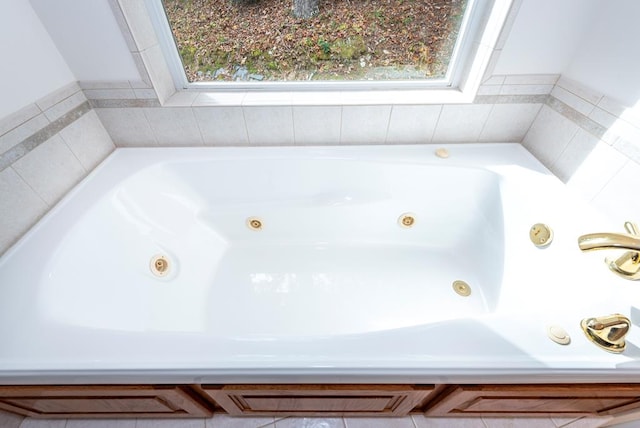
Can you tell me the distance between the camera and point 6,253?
0.82 meters

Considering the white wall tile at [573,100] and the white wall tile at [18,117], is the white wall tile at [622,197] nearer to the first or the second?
the white wall tile at [573,100]

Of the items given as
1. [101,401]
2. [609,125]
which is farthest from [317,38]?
[101,401]

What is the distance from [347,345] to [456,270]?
0.86m

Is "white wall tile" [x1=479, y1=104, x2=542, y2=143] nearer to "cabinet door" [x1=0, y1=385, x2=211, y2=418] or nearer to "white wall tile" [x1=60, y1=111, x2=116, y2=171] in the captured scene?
"cabinet door" [x1=0, y1=385, x2=211, y2=418]

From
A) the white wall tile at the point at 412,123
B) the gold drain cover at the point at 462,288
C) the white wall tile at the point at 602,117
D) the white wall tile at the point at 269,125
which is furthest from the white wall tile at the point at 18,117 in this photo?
the white wall tile at the point at 602,117

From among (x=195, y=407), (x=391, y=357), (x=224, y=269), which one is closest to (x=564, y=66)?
(x=391, y=357)

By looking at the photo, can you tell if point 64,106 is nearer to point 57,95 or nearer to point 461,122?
point 57,95

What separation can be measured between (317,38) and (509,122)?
915 millimetres

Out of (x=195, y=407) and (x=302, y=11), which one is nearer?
(x=195, y=407)

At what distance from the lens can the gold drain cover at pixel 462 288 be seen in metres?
1.19

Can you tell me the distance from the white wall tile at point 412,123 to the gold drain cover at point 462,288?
26.1 inches

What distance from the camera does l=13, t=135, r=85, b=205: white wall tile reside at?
2.86ft

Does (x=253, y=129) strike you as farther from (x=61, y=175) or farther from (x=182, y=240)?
(x=61, y=175)

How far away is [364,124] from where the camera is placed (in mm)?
1205
